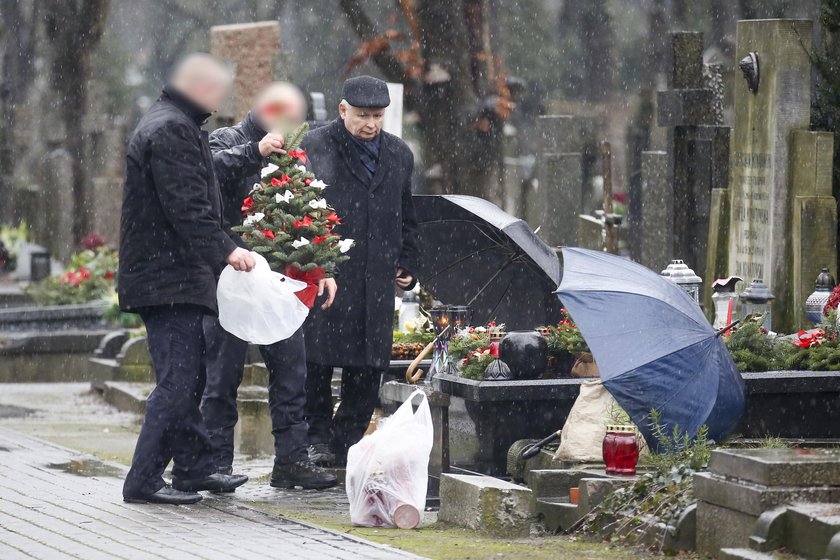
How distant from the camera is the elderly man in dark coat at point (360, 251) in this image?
30.8ft

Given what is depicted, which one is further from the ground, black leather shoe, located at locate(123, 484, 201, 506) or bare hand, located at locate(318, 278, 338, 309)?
bare hand, located at locate(318, 278, 338, 309)

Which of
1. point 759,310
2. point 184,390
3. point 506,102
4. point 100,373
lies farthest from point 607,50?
point 184,390

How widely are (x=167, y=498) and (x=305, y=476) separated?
96cm

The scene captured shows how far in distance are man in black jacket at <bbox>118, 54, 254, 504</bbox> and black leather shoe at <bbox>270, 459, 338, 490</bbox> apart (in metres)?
0.73

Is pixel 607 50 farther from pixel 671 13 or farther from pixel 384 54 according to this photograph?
pixel 384 54

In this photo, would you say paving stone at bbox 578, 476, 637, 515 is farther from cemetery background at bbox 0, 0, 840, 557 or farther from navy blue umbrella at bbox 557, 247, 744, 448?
navy blue umbrella at bbox 557, 247, 744, 448

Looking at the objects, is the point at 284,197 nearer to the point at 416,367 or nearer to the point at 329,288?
the point at 329,288

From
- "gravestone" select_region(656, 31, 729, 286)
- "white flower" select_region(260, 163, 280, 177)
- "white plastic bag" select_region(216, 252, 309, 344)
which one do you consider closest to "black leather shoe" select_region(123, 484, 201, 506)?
"white plastic bag" select_region(216, 252, 309, 344)

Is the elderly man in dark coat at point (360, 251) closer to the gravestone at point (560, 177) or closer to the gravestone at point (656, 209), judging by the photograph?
the gravestone at point (656, 209)

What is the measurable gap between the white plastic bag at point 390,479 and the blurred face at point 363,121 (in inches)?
80.6

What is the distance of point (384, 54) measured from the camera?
1839 cm

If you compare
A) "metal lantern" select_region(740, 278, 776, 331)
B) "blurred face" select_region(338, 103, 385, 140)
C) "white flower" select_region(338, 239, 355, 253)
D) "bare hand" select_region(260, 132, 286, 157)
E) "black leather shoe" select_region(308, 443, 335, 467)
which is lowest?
"black leather shoe" select_region(308, 443, 335, 467)

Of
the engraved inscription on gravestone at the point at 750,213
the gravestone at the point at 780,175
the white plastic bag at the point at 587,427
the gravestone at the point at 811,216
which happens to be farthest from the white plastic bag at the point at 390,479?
the engraved inscription on gravestone at the point at 750,213

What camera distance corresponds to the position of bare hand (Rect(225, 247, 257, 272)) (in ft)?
26.8
